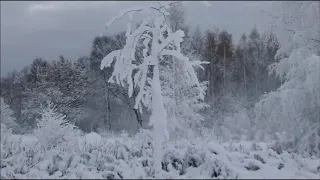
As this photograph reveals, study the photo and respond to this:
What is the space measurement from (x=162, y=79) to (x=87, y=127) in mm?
14414

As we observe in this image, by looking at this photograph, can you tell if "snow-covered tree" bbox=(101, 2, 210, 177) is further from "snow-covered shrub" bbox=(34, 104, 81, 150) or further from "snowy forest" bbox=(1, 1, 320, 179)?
"snow-covered shrub" bbox=(34, 104, 81, 150)

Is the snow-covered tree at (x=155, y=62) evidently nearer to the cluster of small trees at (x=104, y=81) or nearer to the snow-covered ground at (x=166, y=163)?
the snow-covered ground at (x=166, y=163)

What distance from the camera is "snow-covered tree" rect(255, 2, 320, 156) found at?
Answer: 10820 millimetres

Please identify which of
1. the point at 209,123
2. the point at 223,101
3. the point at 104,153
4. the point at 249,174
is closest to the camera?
the point at 249,174

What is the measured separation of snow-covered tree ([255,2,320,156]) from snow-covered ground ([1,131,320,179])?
902 mm

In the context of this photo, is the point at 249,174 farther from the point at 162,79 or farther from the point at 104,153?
the point at 162,79

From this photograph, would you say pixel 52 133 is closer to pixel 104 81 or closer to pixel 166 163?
pixel 166 163

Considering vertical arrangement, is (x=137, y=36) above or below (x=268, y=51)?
below

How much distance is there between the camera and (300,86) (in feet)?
35.9

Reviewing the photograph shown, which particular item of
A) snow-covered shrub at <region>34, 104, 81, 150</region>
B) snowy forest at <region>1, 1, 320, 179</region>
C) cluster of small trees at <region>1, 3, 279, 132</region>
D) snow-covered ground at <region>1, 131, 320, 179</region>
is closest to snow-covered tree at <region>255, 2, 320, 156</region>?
snowy forest at <region>1, 1, 320, 179</region>

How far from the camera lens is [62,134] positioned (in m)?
15.3

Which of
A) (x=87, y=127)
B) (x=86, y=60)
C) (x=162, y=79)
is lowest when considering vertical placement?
(x=87, y=127)

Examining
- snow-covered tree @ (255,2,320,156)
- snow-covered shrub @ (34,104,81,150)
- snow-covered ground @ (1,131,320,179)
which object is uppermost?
snow-covered tree @ (255,2,320,156)

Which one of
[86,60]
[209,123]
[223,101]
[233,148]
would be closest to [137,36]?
[233,148]
